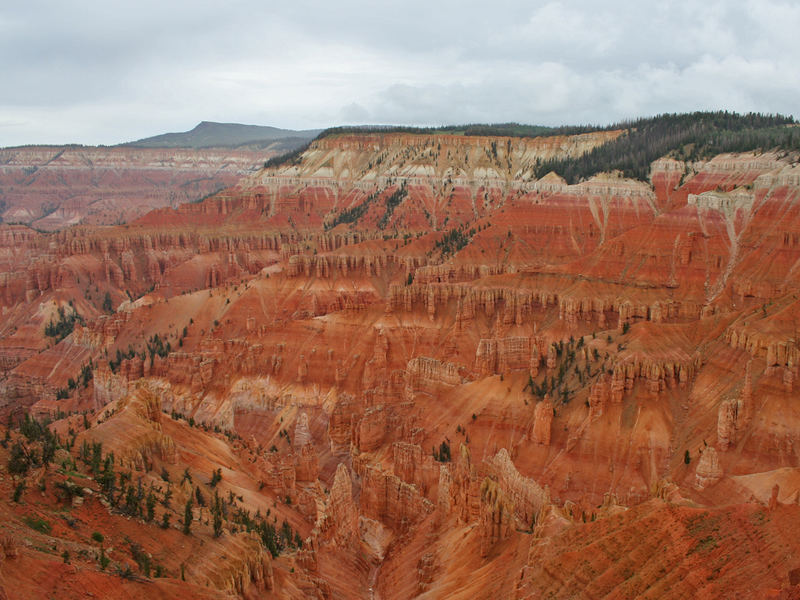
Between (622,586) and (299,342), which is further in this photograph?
(299,342)

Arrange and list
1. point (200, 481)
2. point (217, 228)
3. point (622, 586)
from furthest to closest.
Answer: point (217, 228) < point (200, 481) < point (622, 586)

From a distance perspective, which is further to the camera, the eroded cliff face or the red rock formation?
the red rock formation

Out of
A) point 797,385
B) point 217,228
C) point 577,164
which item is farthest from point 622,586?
point 217,228

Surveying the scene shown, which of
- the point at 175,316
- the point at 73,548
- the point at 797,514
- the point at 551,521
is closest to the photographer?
the point at 797,514

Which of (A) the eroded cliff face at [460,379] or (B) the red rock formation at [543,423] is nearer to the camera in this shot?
(A) the eroded cliff face at [460,379]

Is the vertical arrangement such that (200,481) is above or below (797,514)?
below

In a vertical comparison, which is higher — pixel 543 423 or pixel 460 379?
pixel 543 423

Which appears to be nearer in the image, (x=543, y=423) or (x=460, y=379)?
(x=543, y=423)

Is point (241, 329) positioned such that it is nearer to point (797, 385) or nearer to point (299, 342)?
point (299, 342)
